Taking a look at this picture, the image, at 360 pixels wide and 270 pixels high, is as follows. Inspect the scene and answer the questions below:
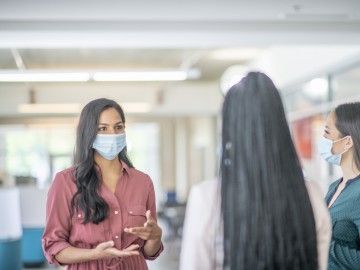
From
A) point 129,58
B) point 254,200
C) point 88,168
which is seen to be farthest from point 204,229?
point 129,58

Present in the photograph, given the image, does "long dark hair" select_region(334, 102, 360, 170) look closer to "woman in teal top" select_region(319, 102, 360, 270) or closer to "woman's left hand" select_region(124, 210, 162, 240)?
"woman in teal top" select_region(319, 102, 360, 270)

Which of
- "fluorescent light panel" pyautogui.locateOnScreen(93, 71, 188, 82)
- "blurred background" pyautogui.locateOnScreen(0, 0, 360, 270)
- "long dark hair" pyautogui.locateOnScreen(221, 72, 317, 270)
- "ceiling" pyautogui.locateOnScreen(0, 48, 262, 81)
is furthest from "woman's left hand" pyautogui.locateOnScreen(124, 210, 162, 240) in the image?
"ceiling" pyautogui.locateOnScreen(0, 48, 262, 81)

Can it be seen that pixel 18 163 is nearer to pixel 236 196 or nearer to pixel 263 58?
pixel 263 58

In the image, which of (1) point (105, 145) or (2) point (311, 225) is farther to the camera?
(1) point (105, 145)

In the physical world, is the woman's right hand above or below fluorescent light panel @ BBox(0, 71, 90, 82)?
below

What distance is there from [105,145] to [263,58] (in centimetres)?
701

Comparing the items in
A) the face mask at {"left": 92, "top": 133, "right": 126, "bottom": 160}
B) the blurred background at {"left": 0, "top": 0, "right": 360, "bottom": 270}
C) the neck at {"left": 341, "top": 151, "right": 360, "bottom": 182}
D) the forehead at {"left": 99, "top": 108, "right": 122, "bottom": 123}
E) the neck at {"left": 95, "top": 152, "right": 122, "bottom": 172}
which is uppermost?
the blurred background at {"left": 0, "top": 0, "right": 360, "bottom": 270}

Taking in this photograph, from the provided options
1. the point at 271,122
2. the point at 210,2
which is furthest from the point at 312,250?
the point at 210,2

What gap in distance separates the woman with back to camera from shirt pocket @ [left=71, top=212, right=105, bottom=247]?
0.78m

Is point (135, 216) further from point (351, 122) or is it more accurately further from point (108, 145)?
point (351, 122)

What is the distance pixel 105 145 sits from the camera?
7.27 feet

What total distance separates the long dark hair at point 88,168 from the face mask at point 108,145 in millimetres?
25

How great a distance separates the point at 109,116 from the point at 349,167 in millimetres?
1050

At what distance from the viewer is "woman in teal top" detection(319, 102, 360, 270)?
2.11 m
